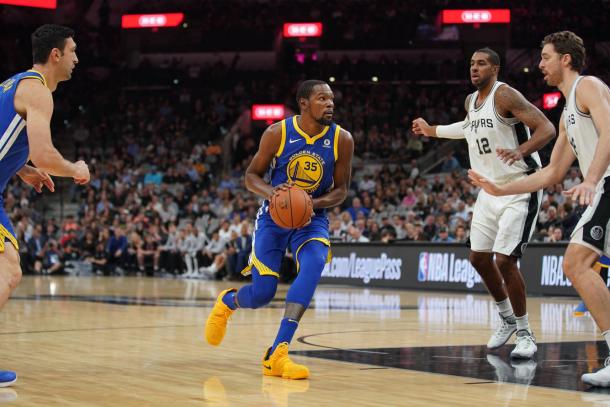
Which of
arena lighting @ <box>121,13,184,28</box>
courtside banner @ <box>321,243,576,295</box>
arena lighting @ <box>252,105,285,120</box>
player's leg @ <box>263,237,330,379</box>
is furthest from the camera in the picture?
arena lighting @ <box>121,13,184,28</box>

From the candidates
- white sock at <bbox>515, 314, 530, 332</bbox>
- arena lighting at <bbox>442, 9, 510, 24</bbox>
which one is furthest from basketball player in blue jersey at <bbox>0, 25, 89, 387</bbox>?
arena lighting at <bbox>442, 9, 510, 24</bbox>

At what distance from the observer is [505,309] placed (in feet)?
26.1

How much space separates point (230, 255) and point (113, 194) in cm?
657

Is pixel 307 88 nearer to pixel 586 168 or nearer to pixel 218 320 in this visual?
pixel 218 320

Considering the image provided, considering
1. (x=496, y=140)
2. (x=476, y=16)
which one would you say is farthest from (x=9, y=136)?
(x=476, y=16)

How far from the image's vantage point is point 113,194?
26.2m

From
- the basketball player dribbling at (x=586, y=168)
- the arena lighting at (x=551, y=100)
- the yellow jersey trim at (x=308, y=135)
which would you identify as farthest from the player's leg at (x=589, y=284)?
the arena lighting at (x=551, y=100)

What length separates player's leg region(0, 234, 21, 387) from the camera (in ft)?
17.2

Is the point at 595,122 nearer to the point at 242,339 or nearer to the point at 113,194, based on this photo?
the point at 242,339

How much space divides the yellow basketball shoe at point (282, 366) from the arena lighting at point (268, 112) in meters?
21.9

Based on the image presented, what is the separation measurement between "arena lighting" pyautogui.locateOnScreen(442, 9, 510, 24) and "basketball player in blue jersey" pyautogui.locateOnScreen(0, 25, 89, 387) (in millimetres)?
23167

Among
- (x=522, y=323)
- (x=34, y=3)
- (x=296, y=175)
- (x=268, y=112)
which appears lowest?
(x=522, y=323)

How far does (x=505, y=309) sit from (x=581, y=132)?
2390mm

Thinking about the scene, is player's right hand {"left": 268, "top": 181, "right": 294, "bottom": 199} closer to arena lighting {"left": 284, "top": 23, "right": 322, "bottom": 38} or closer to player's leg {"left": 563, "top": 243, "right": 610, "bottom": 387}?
player's leg {"left": 563, "top": 243, "right": 610, "bottom": 387}
